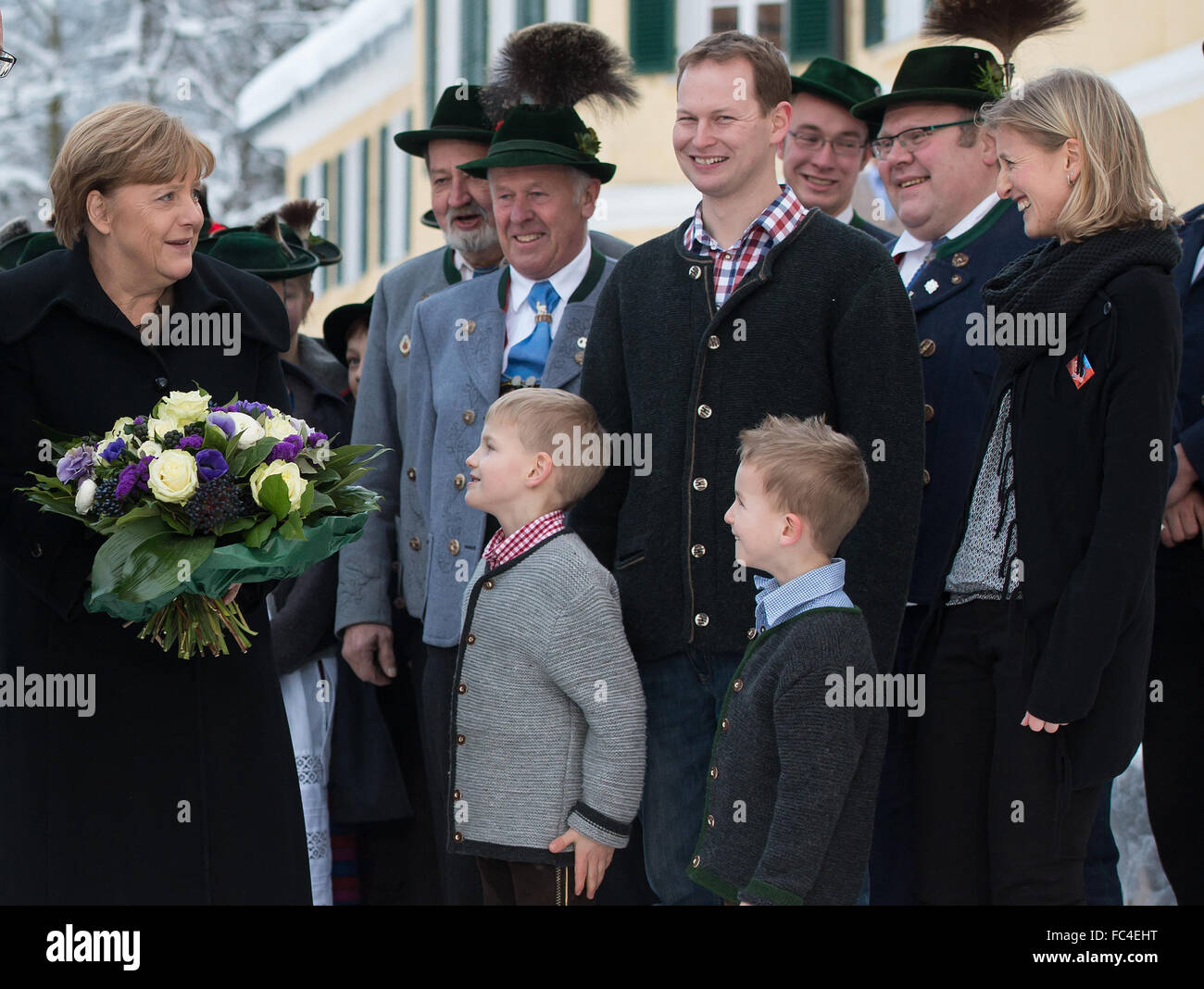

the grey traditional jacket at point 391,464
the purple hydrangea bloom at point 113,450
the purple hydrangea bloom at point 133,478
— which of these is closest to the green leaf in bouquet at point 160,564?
the purple hydrangea bloom at point 133,478

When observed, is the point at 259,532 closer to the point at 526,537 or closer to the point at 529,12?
the point at 526,537

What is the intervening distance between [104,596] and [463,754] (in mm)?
1026

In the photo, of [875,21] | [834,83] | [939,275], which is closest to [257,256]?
[834,83]

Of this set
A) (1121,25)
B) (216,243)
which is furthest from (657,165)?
(216,243)

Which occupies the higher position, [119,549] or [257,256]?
[257,256]

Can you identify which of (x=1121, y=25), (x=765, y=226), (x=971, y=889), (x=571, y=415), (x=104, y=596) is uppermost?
(x=1121, y=25)

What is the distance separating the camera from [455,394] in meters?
5.19

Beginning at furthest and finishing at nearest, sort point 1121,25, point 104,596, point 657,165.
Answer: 1. point 657,165
2. point 1121,25
3. point 104,596

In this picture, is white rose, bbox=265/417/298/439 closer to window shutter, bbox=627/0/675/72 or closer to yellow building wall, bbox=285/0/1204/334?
yellow building wall, bbox=285/0/1204/334

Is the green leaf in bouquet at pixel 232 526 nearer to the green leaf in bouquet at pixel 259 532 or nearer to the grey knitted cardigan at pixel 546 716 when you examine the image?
the green leaf in bouquet at pixel 259 532

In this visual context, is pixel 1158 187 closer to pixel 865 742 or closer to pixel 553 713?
pixel 865 742

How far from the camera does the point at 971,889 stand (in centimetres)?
422

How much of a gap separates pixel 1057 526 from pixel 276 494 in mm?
1770

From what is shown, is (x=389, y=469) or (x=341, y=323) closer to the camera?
(x=389, y=469)
